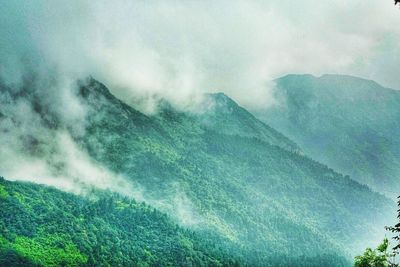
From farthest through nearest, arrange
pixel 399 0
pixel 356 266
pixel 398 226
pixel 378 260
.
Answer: pixel 356 266, pixel 378 260, pixel 398 226, pixel 399 0

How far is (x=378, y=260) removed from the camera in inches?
1833

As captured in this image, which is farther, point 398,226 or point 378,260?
point 378,260

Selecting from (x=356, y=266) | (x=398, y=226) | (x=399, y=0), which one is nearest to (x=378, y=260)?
(x=356, y=266)

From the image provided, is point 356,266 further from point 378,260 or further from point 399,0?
point 399,0

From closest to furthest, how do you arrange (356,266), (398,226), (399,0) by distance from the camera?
(399,0) → (398,226) → (356,266)

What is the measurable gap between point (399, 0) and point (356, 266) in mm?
32349

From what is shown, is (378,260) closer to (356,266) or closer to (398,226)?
(356,266)

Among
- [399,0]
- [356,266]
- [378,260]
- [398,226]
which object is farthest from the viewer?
[356,266]

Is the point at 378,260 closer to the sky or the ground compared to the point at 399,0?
closer to the ground

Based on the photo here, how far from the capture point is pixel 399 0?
2738 cm

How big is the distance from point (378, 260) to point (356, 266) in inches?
165

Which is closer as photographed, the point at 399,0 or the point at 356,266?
the point at 399,0

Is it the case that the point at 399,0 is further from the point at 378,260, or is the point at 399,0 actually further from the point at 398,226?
the point at 378,260

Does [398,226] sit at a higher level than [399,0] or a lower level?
lower
